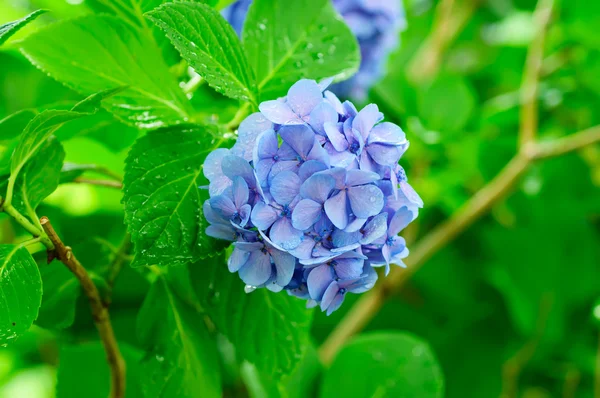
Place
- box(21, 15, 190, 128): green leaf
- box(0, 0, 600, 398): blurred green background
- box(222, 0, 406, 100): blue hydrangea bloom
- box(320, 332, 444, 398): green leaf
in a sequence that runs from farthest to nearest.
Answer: box(0, 0, 600, 398): blurred green background
box(222, 0, 406, 100): blue hydrangea bloom
box(320, 332, 444, 398): green leaf
box(21, 15, 190, 128): green leaf

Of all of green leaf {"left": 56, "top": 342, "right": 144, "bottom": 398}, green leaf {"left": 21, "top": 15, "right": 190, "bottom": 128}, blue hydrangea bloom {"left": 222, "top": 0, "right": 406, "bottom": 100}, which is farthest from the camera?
blue hydrangea bloom {"left": 222, "top": 0, "right": 406, "bottom": 100}

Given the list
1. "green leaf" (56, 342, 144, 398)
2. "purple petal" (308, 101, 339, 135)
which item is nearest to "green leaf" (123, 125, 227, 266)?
"purple petal" (308, 101, 339, 135)

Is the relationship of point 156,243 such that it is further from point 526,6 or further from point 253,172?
point 526,6

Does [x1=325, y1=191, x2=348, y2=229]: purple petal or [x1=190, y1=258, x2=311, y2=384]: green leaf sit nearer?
[x1=325, y1=191, x2=348, y2=229]: purple petal

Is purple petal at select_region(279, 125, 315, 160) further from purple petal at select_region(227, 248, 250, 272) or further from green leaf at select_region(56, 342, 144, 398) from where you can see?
green leaf at select_region(56, 342, 144, 398)

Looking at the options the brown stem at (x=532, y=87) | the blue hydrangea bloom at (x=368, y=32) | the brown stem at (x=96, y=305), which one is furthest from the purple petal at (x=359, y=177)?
the brown stem at (x=532, y=87)

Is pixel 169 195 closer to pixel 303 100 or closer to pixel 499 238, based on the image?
pixel 303 100

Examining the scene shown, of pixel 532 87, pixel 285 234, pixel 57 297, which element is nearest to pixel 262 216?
pixel 285 234

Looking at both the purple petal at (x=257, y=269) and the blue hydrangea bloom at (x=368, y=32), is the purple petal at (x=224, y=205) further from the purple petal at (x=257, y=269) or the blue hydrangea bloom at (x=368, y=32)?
the blue hydrangea bloom at (x=368, y=32)
